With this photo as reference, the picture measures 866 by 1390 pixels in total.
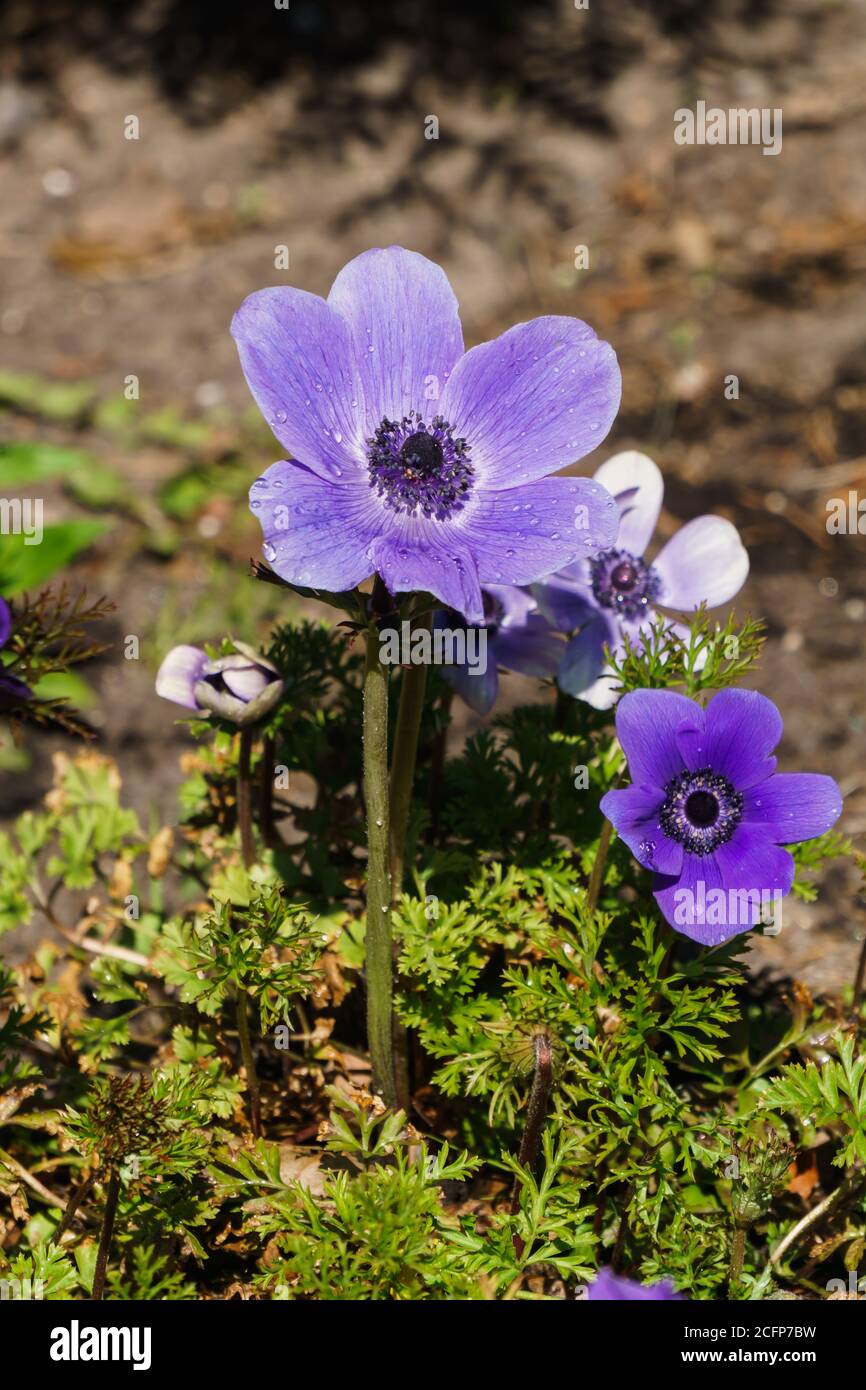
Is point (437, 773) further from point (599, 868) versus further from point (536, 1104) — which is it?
point (536, 1104)

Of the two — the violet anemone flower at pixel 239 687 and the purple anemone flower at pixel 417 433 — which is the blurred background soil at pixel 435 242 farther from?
the purple anemone flower at pixel 417 433

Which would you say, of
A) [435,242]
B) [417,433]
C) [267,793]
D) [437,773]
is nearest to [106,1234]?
[267,793]

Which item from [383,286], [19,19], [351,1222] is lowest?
[351,1222]

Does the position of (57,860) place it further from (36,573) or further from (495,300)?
(495,300)

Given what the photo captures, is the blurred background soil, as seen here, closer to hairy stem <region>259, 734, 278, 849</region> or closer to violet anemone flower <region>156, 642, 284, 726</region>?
hairy stem <region>259, 734, 278, 849</region>

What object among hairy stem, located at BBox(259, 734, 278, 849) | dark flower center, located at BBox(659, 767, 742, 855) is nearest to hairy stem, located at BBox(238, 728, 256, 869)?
hairy stem, located at BBox(259, 734, 278, 849)

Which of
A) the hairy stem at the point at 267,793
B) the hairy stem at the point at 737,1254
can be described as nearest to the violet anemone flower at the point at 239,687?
the hairy stem at the point at 267,793
